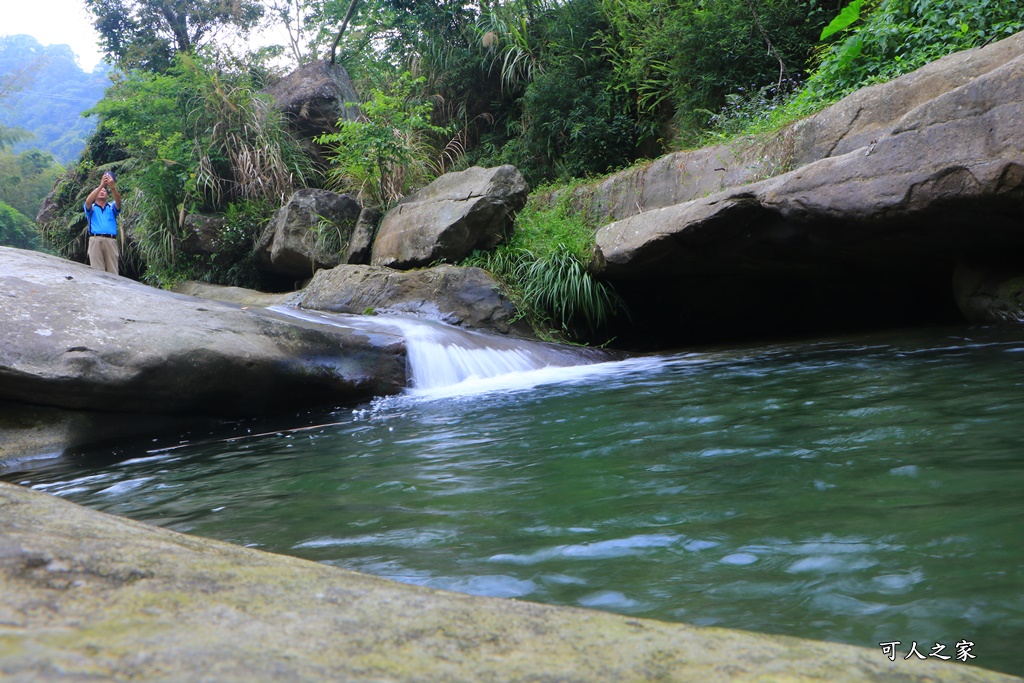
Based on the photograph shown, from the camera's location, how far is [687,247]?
302 inches

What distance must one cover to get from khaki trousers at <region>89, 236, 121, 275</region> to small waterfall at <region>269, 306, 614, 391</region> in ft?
13.5

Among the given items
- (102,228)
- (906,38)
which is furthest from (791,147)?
(102,228)

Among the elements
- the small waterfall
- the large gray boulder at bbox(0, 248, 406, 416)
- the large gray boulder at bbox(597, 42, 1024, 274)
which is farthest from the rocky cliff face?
the large gray boulder at bbox(0, 248, 406, 416)

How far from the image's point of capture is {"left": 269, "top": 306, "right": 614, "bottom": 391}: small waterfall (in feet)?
23.9

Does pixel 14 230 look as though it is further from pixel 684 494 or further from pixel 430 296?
pixel 684 494

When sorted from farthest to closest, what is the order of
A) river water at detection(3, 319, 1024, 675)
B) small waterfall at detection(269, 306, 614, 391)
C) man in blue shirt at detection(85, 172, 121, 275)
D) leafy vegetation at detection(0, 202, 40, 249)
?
leafy vegetation at detection(0, 202, 40, 249) < man in blue shirt at detection(85, 172, 121, 275) < small waterfall at detection(269, 306, 614, 391) < river water at detection(3, 319, 1024, 675)

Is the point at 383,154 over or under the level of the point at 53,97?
under

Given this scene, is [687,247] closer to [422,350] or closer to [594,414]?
[422,350]

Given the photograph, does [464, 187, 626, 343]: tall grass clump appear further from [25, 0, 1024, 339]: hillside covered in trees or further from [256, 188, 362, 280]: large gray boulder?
[256, 188, 362, 280]: large gray boulder

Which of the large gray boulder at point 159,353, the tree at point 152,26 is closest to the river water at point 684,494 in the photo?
the large gray boulder at point 159,353

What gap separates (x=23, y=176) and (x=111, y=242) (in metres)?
38.3

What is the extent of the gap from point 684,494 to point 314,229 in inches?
364

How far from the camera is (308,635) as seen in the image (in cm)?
111

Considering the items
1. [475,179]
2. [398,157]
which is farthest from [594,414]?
[398,157]
